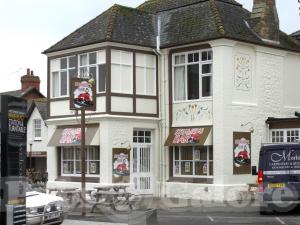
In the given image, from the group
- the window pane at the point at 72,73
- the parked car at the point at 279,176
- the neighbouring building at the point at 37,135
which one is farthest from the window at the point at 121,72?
the neighbouring building at the point at 37,135

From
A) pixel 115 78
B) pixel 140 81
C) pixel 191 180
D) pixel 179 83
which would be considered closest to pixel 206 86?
pixel 179 83

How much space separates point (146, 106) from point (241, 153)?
4637 millimetres

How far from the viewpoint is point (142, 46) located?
2720 cm

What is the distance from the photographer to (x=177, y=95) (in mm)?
27453

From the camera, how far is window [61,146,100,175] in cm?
2683

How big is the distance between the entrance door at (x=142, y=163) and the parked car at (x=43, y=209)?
1123 centimetres

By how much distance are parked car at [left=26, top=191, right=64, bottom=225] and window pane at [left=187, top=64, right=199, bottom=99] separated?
12.2m

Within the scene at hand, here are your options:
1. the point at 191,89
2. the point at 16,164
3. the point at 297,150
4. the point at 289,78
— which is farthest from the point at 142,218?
the point at 289,78

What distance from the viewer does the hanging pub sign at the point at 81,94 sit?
21.7 meters

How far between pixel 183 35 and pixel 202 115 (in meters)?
3.59

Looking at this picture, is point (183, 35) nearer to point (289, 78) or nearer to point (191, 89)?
point (191, 89)

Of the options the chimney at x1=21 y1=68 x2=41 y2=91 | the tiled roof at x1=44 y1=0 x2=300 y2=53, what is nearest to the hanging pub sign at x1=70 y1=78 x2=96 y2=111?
the tiled roof at x1=44 y1=0 x2=300 y2=53

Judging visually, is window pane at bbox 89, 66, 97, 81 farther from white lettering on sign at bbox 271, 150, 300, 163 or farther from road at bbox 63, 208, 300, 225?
white lettering on sign at bbox 271, 150, 300, 163

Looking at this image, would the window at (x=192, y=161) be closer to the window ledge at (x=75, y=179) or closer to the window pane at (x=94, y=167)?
the window pane at (x=94, y=167)
